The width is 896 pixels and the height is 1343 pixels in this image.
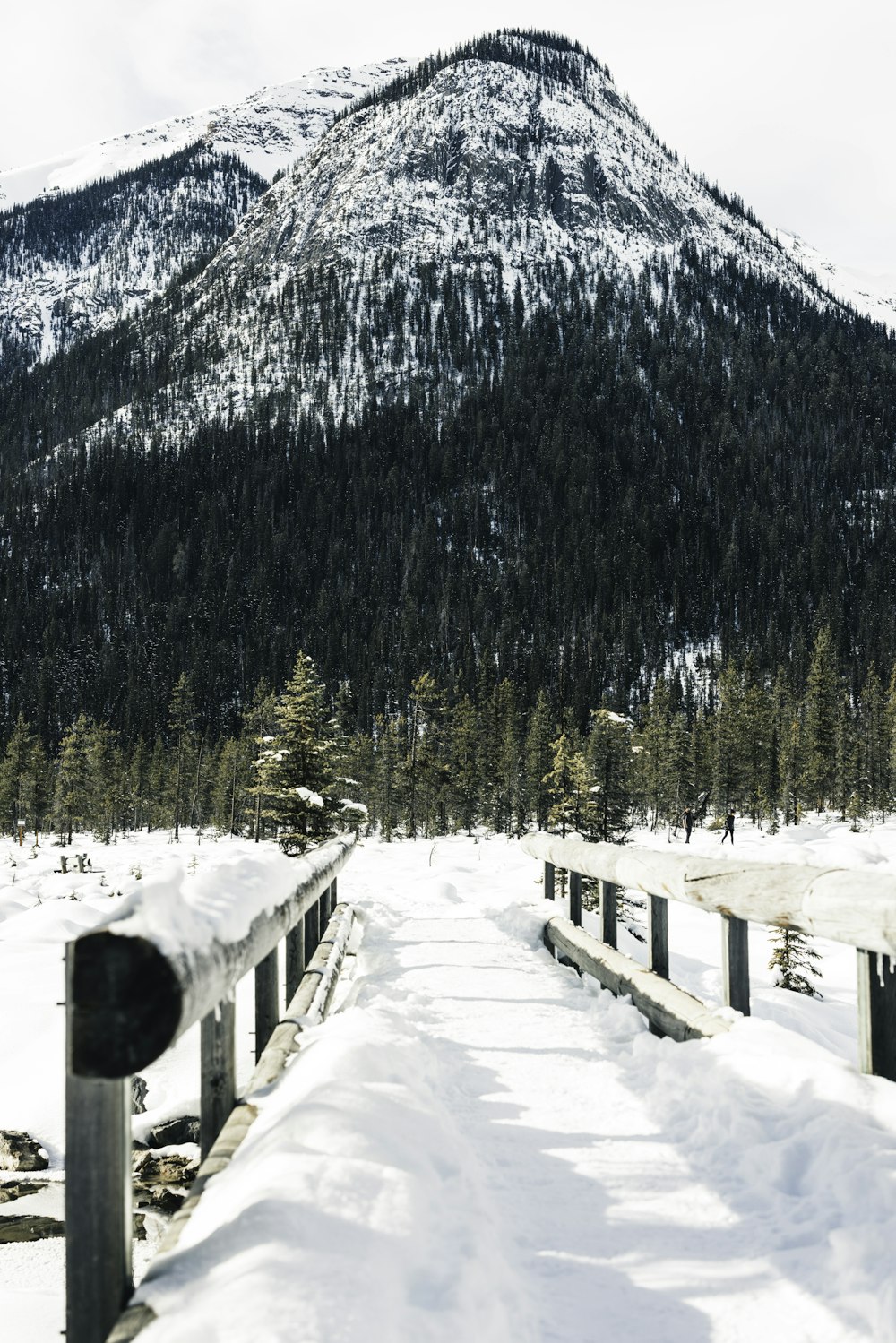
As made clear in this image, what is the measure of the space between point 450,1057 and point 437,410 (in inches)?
7694

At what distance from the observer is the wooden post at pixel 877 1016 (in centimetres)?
315

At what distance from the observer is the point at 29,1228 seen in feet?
19.5

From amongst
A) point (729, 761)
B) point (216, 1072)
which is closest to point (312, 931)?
point (216, 1072)

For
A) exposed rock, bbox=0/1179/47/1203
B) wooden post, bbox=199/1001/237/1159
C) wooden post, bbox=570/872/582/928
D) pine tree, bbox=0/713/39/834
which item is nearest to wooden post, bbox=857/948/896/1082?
wooden post, bbox=199/1001/237/1159

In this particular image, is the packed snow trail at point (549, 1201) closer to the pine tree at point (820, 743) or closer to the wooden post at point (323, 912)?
the wooden post at point (323, 912)

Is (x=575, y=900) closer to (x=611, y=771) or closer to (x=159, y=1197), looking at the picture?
(x=159, y=1197)

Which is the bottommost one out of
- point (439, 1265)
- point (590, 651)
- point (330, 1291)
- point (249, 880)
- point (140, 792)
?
point (140, 792)

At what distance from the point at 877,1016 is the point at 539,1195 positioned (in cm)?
161

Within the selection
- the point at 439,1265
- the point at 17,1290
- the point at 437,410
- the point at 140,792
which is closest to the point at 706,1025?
the point at 439,1265

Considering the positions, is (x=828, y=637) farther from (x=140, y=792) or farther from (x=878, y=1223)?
(x=878, y=1223)

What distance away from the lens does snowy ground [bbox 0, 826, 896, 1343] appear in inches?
67.7

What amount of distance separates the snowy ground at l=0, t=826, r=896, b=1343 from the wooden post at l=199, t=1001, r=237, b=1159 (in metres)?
0.18

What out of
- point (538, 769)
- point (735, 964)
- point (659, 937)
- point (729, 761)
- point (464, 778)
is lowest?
point (464, 778)

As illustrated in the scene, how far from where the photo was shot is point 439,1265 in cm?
194
